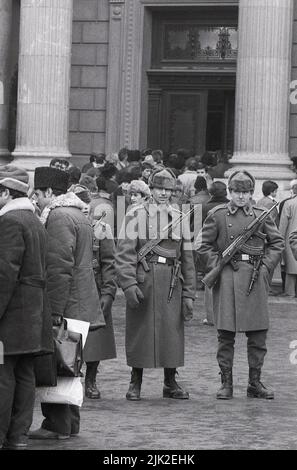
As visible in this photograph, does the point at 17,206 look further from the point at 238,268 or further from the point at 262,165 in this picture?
the point at 262,165

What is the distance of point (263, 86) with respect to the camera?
2031 centimetres

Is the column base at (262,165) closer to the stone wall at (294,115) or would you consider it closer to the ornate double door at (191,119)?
the stone wall at (294,115)

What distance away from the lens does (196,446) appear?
956cm

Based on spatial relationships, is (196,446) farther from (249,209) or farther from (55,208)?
(249,209)

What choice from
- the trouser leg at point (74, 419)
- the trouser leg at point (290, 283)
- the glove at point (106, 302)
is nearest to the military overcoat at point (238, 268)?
the glove at point (106, 302)

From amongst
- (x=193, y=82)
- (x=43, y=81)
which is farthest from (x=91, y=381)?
(x=193, y=82)

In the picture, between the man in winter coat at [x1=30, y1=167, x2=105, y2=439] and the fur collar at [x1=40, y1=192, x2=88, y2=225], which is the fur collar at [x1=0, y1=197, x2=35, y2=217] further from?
the fur collar at [x1=40, y1=192, x2=88, y2=225]

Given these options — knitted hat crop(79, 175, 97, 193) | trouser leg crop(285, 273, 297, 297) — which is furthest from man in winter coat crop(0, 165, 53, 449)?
trouser leg crop(285, 273, 297, 297)

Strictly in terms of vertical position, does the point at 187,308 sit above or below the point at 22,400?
above

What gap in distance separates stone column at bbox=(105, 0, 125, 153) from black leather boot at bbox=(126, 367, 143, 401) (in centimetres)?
1328

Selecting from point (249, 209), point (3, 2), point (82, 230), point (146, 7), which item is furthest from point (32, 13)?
point (82, 230)

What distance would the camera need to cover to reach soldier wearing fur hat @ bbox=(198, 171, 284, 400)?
1179 centimetres

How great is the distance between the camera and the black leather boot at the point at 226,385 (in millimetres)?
11672

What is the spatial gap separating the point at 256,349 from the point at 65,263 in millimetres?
2593
